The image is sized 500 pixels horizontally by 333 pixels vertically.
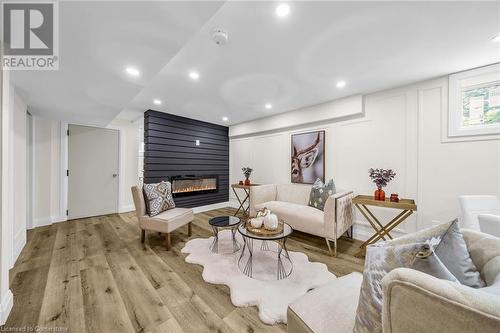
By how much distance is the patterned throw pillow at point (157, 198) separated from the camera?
286 centimetres

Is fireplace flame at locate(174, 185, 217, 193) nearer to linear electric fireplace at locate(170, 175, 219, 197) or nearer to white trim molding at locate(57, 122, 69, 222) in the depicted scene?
linear electric fireplace at locate(170, 175, 219, 197)

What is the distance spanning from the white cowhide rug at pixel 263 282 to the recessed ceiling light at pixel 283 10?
2.40 m

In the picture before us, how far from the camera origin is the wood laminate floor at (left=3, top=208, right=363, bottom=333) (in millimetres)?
1434

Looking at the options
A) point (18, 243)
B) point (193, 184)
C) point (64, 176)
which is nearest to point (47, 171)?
point (64, 176)

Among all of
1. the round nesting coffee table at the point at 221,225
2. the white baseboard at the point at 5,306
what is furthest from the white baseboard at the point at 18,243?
the round nesting coffee table at the point at 221,225

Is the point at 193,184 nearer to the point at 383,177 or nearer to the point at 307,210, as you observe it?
the point at 307,210

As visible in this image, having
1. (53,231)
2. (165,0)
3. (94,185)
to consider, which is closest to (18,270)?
(53,231)

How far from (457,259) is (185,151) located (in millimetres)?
4522

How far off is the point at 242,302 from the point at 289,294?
17.6 inches

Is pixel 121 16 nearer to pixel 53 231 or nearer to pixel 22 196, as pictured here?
pixel 22 196

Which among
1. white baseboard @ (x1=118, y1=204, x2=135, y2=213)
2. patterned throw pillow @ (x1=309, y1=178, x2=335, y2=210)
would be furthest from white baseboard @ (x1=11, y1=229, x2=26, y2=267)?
patterned throw pillow @ (x1=309, y1=178, x2=335, y2=210)

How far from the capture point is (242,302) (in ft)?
5.35

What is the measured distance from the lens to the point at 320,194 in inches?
124

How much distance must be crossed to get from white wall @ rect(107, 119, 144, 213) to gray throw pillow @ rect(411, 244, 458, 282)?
18.0ft
